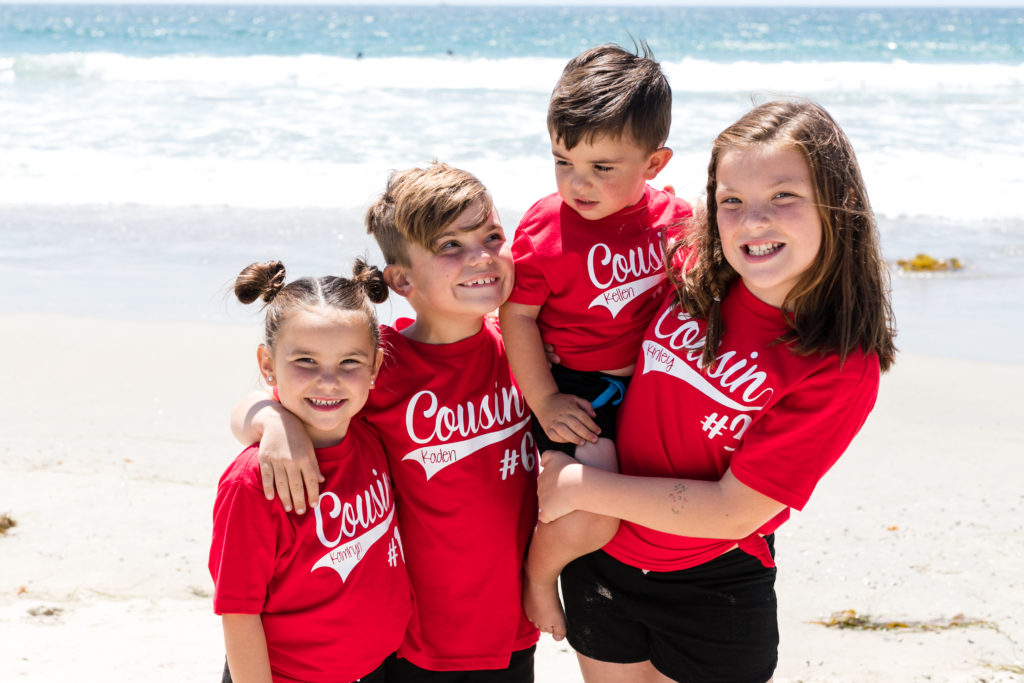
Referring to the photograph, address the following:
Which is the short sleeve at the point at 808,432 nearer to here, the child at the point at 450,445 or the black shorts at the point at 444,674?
the child at the point at 450,445

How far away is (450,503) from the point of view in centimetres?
232

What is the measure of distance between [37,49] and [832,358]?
29.5 meters

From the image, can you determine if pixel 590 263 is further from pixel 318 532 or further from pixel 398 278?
pixel 318 532

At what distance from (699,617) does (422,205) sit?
3.70ft

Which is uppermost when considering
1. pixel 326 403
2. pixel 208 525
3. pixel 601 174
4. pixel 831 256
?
pixel 601 174

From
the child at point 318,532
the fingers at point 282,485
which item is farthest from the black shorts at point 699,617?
the fingers at point 282,485

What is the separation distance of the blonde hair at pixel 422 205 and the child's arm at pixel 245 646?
896 mm

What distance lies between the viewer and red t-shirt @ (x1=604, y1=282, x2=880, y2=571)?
2002mm

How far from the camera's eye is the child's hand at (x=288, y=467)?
206cm

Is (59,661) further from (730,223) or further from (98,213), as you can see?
(98,213)

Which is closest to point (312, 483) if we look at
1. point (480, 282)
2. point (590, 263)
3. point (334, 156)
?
point (480, 282)

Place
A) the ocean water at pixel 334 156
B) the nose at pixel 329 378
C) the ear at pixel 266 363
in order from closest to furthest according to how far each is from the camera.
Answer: the nose at pixel 329 378, the ear at pixel 266 363, the ocean water at pixel 334 156

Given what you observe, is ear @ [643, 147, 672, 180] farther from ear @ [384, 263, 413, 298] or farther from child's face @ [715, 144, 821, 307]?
ear @ [384, 263, 413, 298]

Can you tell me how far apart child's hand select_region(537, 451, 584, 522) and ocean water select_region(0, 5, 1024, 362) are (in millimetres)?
1012
